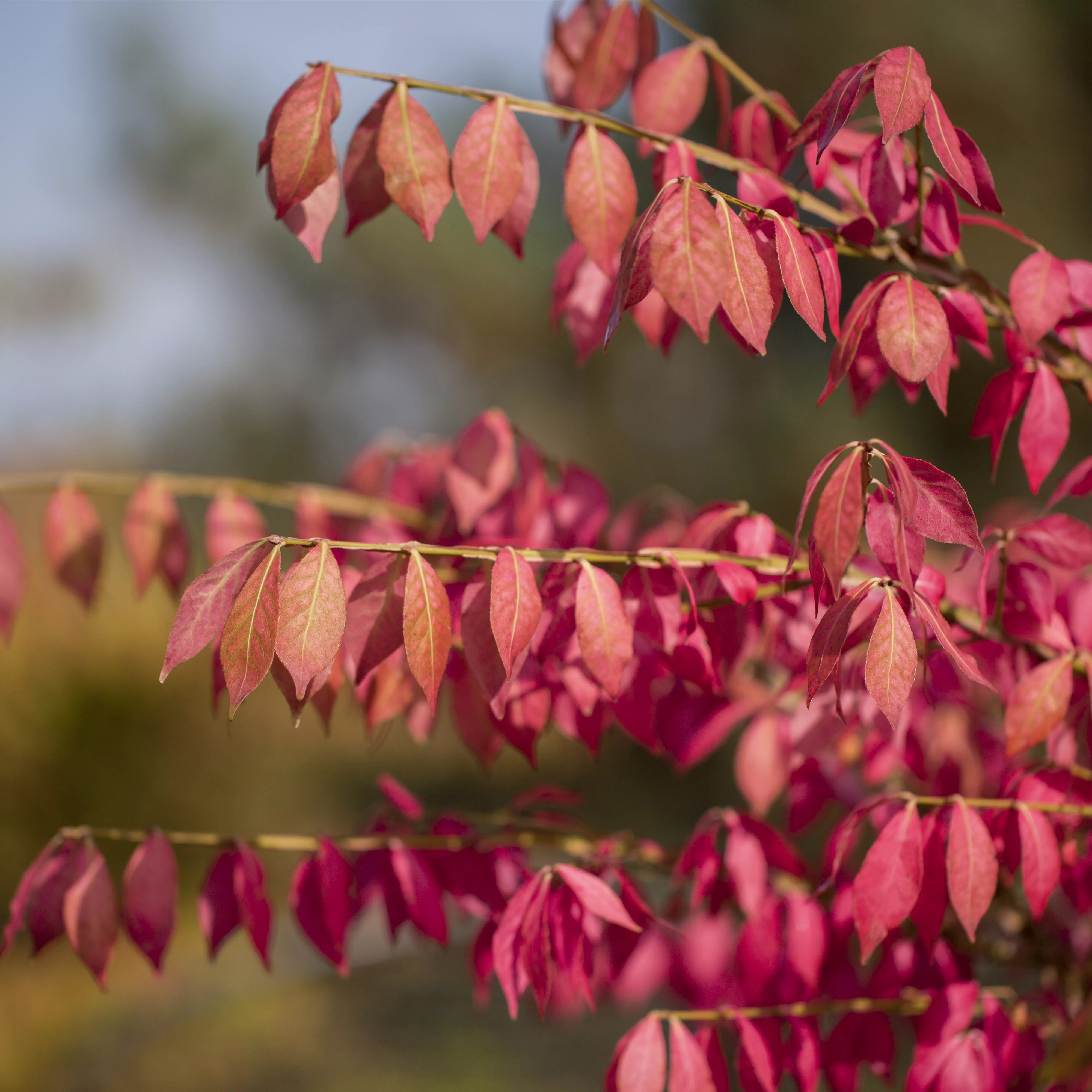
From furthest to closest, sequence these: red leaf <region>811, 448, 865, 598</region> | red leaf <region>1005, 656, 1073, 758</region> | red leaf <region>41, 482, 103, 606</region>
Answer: red leaf <region>41, 482, 103, 606</region> < red leaf <region>1005, 656, 1073, 758</region> < red leaf <region>811, 448, 865, 598</region>

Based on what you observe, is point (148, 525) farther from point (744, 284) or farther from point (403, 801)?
point (744, 284)

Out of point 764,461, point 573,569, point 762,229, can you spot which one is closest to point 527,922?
point 573,569

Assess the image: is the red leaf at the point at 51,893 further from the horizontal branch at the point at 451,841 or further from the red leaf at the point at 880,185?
the red leaf at the point at 880,185

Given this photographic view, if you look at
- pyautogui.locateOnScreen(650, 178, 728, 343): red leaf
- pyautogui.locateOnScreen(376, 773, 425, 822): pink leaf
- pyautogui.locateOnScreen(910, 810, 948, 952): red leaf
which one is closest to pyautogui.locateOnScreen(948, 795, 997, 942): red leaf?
pyautogui.locateOnScreen(910, 810, 948, 952): red leaf

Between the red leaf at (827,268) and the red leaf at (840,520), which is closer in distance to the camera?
the red leaf at (840,520)

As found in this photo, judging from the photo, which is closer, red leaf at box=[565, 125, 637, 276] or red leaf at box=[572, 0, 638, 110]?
red leaf at box=[565, 125, 637, 276]

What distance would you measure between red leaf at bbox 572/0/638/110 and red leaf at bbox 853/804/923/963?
67 centimetres

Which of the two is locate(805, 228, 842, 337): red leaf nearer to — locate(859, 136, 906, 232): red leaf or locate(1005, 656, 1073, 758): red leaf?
locate(859, 136, 906, 232): red leaf

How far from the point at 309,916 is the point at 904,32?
6.60 metres

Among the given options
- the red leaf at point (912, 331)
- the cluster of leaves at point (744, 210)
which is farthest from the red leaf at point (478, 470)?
the red leaf at point (912, 331)

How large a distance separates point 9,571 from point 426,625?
1.93ft

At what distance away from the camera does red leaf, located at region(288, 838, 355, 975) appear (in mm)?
811

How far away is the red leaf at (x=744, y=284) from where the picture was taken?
50cm

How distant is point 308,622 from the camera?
20.0 inches
